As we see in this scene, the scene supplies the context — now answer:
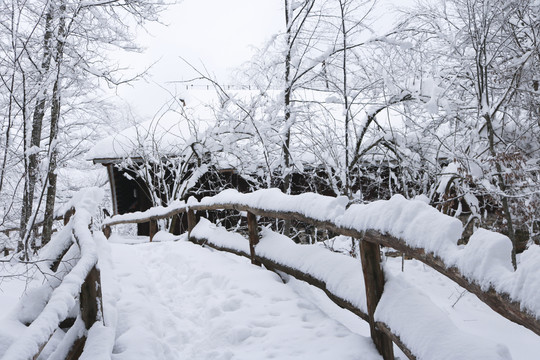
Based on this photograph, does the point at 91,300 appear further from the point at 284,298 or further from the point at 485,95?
the point at 485,95

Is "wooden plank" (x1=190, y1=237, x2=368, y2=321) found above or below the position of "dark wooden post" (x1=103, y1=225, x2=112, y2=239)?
above

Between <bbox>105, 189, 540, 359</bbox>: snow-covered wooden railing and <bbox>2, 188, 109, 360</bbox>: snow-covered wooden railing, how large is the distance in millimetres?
1498

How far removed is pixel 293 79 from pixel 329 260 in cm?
550

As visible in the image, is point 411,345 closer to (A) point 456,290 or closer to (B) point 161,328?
(B) point 161,328

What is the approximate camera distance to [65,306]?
1.93 m

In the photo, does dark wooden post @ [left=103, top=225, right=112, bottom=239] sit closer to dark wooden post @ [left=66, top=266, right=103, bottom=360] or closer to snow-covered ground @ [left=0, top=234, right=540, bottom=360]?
snow-covered ground @ [left=0, top=234, right=540, bottom=360]

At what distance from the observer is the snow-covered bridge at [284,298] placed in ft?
5.45

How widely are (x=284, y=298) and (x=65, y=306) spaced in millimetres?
1871

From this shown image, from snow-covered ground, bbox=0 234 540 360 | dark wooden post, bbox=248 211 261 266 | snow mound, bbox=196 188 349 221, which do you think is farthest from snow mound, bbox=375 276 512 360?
dark wooden post, bbox=248 211 261 266

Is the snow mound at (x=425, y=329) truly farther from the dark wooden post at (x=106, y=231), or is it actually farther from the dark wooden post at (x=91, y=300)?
the dark wooden post at (x=106, y=231)

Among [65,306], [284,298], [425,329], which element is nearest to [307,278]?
[284,298]

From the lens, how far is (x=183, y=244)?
6.41m

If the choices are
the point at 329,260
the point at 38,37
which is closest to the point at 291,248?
the point at 329,260

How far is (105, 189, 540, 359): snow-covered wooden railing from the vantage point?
144 cm
